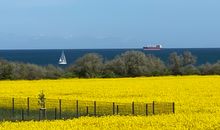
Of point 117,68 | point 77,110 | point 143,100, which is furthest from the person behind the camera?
point 117,68

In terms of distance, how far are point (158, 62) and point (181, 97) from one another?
41.0 meters

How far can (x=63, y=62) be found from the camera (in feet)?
470

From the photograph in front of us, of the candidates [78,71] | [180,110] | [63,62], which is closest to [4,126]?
[180,110]

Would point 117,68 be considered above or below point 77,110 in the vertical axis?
above

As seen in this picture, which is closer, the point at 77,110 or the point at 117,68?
the point at 77,110

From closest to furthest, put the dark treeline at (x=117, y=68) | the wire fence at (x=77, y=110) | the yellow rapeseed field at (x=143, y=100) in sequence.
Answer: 1. the yellow rapeseed field at (x=143, y=100)
2. the wire fence at (x=77, y=110)
3. the dark treeline at (x=117, y=68)

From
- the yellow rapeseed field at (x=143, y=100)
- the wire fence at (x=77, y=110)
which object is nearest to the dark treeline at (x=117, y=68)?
the yellow rapeseed field at (x=143, y=100)

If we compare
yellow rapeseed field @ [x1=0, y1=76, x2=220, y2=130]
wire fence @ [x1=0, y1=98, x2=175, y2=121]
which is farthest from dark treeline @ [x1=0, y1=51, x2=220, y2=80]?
wire fence @ [x1=0, y1=98, x2=175, y2=121]

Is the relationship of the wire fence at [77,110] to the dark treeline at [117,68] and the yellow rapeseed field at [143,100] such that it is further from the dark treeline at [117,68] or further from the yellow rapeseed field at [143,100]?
the dark treeline at [117,68]

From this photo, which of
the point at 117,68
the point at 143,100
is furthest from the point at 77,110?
the point at 117,68

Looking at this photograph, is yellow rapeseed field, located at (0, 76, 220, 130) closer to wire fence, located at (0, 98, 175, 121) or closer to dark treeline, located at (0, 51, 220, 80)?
wire fence, located at (0, 98, 175, 121)

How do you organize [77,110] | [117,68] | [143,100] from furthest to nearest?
1. [117,68]
2. [143,100]
3. [77,110]

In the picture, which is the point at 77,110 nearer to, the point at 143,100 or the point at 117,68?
the point at 143,100

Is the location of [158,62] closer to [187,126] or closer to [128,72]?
[128,72]
